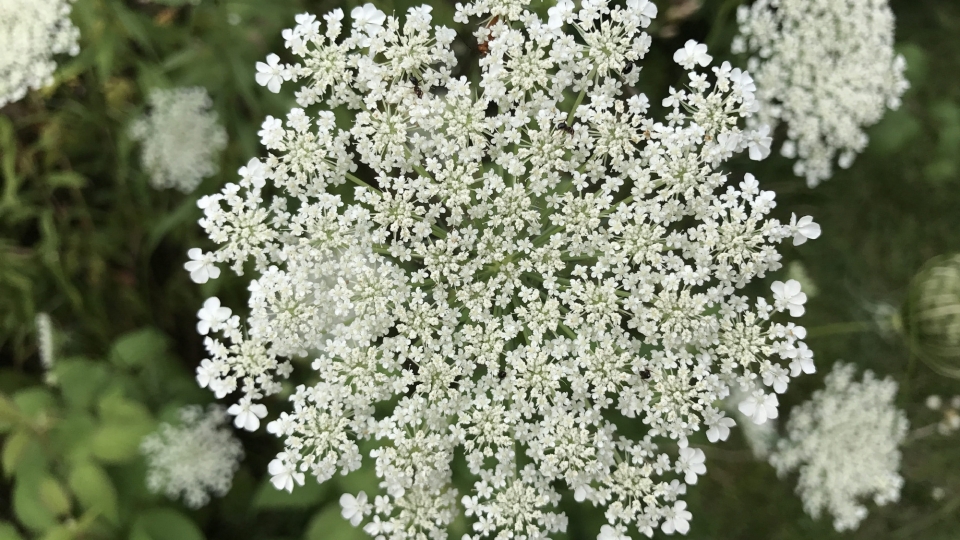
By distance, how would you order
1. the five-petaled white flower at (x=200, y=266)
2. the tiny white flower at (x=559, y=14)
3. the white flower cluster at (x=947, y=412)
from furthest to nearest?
the white flower cluster at (x=947, y=412)
the five-petaled white flower at (x=200, y=266)
the tiny white flower at (x=559, y=14)

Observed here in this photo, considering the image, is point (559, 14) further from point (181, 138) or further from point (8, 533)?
point (8, 533)

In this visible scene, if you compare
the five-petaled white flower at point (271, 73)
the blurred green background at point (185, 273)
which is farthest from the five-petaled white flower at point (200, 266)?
the blurred green background at point (185, 273)

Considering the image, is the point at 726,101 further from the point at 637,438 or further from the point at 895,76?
the point at 895,76

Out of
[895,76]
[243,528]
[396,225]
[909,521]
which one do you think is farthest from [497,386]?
[909,521]

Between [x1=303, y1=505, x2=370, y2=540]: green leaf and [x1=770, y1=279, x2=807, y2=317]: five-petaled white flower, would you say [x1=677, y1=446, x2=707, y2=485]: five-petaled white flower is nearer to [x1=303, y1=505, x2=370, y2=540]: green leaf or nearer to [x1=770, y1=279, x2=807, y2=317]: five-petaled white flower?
[x1=770, y1=279, x2=807, y2=317]: five-petaled white flower

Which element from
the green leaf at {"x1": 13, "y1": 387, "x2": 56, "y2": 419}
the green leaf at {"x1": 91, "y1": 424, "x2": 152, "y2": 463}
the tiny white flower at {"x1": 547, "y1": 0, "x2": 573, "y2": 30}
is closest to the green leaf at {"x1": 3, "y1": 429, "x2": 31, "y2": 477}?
the green leaf at {"x1": 13, "y1": 387, "x2": 56, "y2": 419}

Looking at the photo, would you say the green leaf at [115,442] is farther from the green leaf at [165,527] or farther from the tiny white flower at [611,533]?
the tiny white flower at [611,533]
